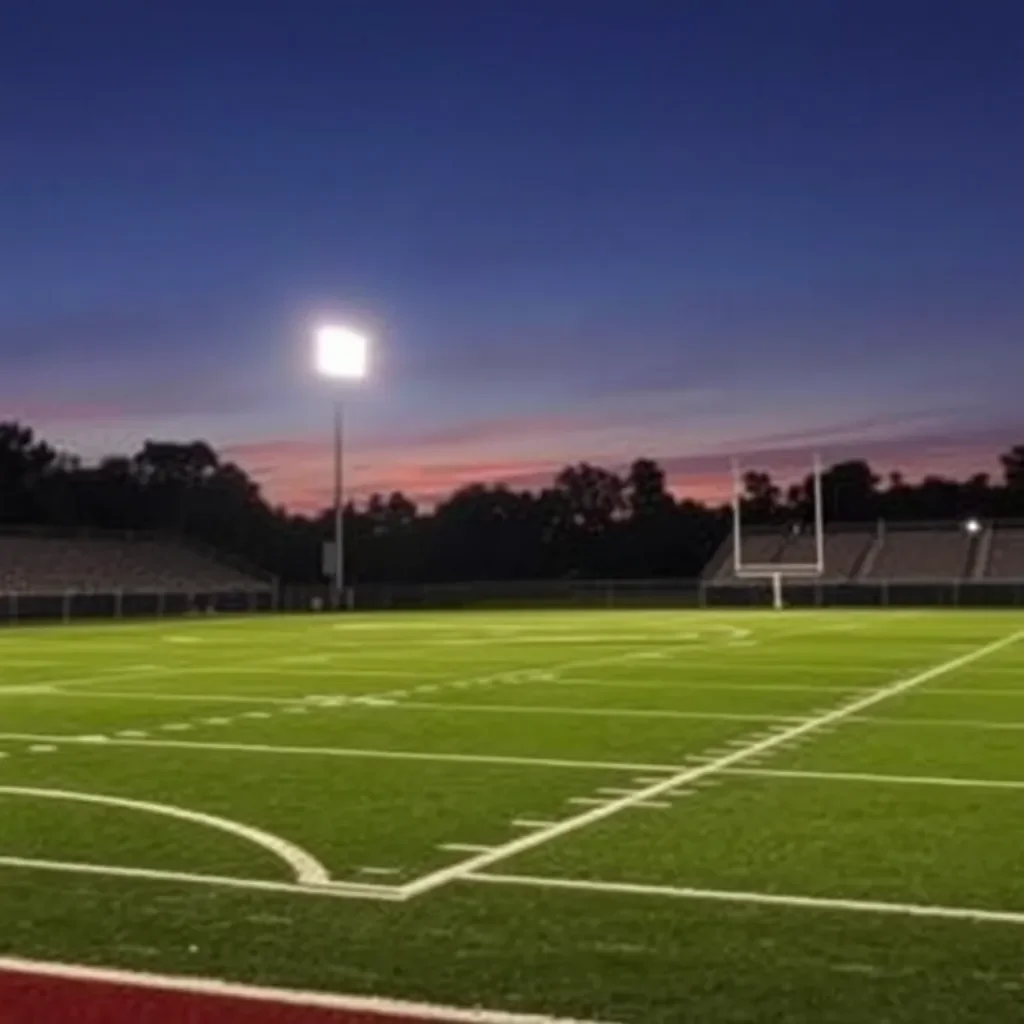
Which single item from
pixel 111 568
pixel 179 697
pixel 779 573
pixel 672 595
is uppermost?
pixel 111 568

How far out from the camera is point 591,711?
49.3 ft

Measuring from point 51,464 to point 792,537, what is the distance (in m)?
42.8

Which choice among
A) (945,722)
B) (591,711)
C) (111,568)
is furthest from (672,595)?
(945,722)

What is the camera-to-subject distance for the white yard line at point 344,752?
35.4 ft

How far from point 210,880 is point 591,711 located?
8.50 meters

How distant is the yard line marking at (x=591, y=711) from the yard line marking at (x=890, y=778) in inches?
140

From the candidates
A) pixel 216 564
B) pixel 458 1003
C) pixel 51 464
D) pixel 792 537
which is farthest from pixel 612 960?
pixel 51 464

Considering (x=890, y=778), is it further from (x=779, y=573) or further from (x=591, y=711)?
(x=779, y=573)

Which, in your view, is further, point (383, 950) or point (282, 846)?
point (282, 846)

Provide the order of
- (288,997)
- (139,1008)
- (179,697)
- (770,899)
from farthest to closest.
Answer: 1. (179,697)
2. (770,899)
3. (288,997)
4. (139,1008)

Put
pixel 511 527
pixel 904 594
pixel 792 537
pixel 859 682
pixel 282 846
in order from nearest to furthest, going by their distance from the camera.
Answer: pixel 282 846 → pixel 859 682 → pixel 904 594 → pixel 792 537 → pixel 511 527

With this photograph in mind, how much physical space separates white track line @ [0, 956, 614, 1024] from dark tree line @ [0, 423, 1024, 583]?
8228 cm

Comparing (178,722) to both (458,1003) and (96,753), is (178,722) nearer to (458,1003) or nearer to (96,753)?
(96,753)

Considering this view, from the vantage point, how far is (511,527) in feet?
336
